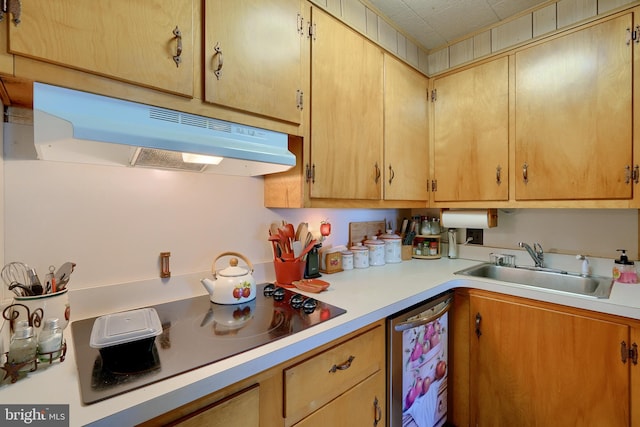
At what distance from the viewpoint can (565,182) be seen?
1520 millimetres

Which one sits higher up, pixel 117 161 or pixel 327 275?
pixel 117 161

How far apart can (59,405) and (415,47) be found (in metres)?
2.32

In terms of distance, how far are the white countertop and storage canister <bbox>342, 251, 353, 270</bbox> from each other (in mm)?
55

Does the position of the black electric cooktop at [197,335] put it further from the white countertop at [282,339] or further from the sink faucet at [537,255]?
the sink faucet at [537,255]

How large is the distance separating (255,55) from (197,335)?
3.35ft

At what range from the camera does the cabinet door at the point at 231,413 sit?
2.25ft

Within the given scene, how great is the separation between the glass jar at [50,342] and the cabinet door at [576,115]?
2.07 m

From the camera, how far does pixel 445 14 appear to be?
5.45 feet

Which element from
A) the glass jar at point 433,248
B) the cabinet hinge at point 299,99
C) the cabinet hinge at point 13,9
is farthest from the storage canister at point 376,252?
the cabinet hinge at point 13,9

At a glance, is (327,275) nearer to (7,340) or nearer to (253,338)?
(253,338)

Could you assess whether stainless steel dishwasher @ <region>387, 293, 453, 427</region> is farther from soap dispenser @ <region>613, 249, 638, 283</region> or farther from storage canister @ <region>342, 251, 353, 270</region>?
soap dispenser @ <region>613, 249, 638, 283</region>

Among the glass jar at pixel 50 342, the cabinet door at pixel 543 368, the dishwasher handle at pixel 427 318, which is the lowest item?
the cabinet door at pixel 543 368

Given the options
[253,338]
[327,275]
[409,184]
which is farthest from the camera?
[409,184]

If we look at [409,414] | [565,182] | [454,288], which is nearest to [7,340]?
[409,414]
